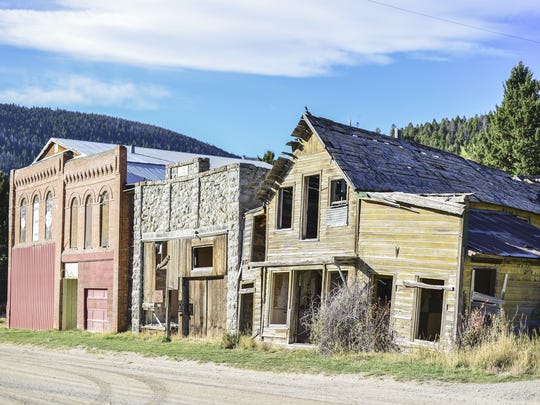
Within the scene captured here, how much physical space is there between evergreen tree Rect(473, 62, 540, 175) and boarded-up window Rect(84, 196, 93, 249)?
24282mm

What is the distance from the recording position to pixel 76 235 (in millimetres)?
37812

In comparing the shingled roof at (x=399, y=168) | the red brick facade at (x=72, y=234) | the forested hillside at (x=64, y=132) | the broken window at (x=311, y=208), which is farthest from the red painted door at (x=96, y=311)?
the forested hillside at (x=64, y=132)

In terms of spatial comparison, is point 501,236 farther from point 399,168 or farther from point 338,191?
point 338,191

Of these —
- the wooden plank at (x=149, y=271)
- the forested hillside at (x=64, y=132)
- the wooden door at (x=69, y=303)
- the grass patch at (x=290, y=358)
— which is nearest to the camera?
the grass patch at (x=290, y=358)

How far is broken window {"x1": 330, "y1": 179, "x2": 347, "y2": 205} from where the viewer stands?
79.4 ft

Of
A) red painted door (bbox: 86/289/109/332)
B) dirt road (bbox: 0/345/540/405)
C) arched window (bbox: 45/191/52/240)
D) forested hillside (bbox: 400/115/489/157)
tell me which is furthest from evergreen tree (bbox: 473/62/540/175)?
forested hillside (bbox: 400/115/489/157)

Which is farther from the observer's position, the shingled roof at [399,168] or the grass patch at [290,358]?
the shingled roof at [399,168]

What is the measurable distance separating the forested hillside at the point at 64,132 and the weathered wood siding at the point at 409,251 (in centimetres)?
11706

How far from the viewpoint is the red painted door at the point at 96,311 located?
35.1m

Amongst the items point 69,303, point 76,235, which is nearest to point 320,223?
point 76,235

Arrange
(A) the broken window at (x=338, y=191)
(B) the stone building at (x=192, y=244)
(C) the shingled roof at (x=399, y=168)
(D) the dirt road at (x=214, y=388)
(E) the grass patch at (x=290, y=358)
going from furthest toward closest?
1. (B) the stone building at (x=192, y=244)
2. (A) the broken window at (x=338, y=191)
3. (C) the shingled roof at (x=399, y=168)
4. (E) the grass patch at (x=290, y=358)
5. (D) the dirt road at (x=214, y=388)

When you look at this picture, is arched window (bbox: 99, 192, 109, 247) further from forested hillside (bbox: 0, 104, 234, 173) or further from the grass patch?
forested hillside (bbox: 0, 104, 234, 173)

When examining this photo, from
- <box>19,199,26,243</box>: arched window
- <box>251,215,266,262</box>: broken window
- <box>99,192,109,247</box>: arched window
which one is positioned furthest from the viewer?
<box>19,199,26,243</box>: arched window

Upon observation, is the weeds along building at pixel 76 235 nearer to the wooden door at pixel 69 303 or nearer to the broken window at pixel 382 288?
the wooden door at pixel 69 303
